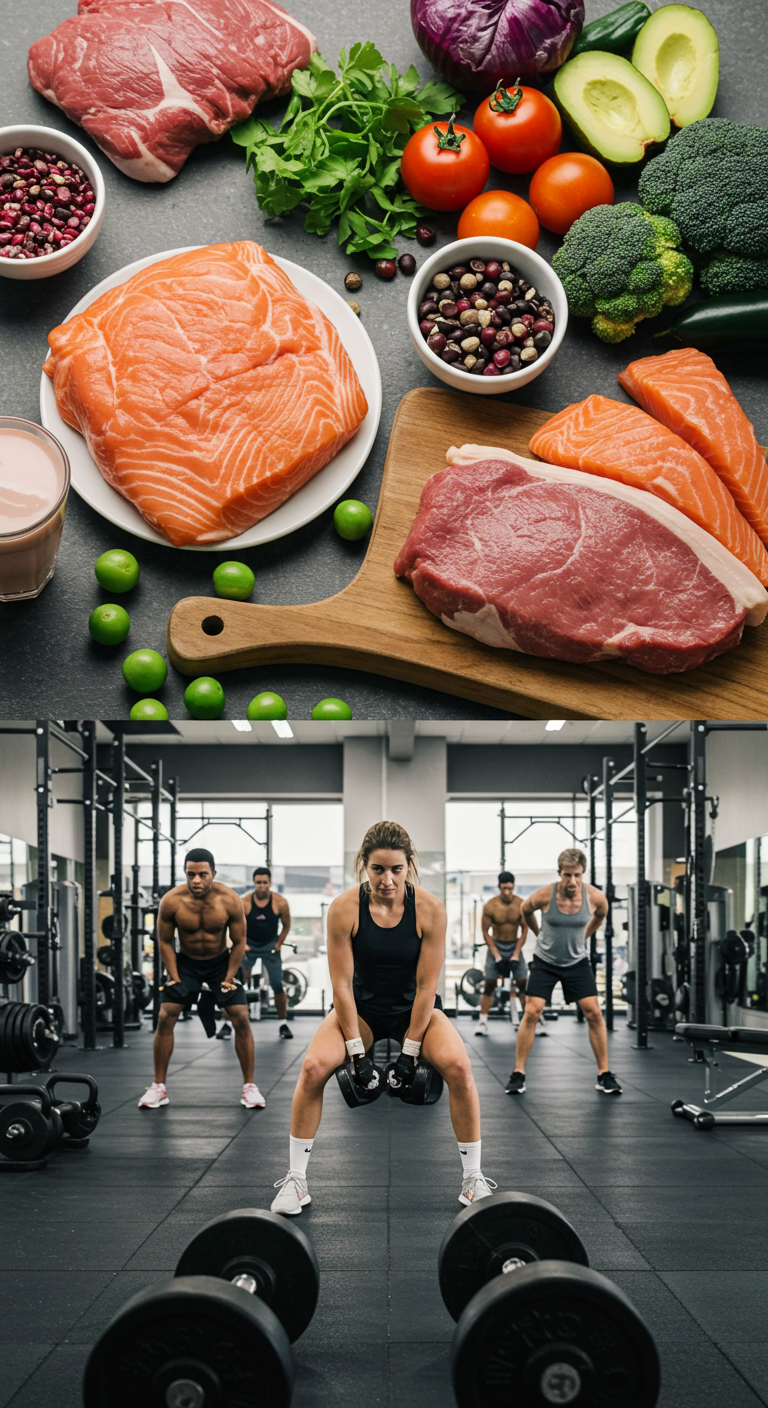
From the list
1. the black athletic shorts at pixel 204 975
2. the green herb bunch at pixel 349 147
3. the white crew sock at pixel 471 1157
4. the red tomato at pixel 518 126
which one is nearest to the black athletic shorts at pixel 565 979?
the white crew sock at pixel 471 1157

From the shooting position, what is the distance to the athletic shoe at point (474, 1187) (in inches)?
78.6

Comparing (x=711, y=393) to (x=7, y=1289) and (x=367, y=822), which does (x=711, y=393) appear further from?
(x=7, y=1289)

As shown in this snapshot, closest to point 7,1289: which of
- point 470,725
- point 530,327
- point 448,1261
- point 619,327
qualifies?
point 448,1261

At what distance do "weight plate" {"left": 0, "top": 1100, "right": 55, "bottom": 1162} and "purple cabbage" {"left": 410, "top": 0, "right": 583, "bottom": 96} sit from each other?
3.41 metres

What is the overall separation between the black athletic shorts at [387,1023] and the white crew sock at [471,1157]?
256 mm

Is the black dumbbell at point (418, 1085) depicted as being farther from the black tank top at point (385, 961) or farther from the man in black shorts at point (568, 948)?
the man in black shorts at point (568, 948)

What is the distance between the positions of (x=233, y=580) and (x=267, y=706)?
0.39m

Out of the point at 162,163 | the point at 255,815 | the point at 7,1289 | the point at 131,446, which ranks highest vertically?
the point at 162,163

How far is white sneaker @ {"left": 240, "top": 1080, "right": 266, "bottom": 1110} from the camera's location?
6.61 feet

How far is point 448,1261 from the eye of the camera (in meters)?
1.67

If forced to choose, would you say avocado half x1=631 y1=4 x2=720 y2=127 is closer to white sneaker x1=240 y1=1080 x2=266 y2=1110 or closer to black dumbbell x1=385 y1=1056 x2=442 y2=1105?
black dumbbell x1=385 y1=1056 x2=442 y2=1105

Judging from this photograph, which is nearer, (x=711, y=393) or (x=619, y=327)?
(x=711, y=393)

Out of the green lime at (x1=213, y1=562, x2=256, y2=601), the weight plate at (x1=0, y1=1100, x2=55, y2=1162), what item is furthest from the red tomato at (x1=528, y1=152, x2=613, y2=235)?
the weight plate at (x1=0, y1=1100, x2=55, y2=1162)

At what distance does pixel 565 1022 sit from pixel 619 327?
2191mm
